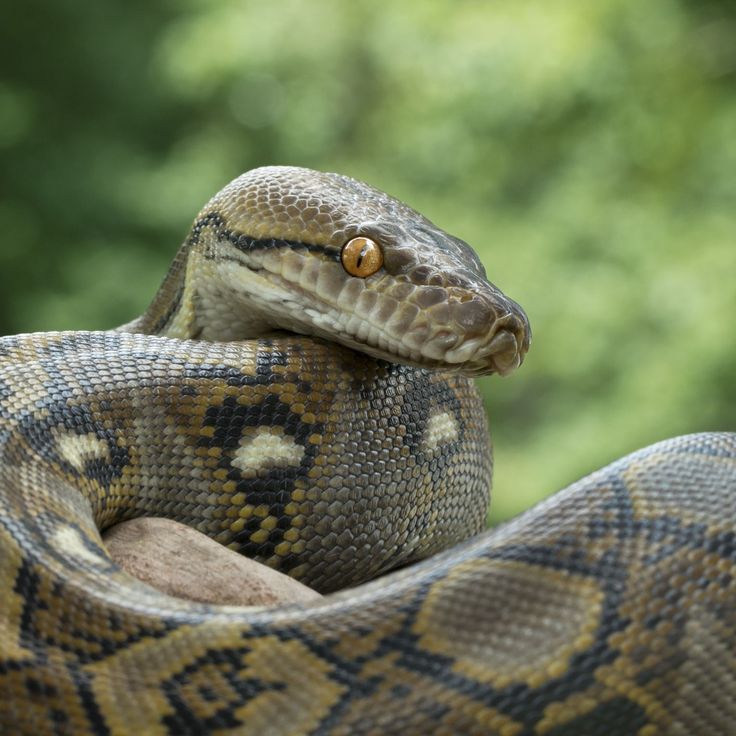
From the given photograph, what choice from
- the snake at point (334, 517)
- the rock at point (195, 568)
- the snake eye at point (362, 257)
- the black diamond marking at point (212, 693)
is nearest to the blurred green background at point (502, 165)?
the snake at point (334, 517)

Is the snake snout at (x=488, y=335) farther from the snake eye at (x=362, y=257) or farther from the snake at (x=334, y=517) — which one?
the snake eye at (x=362, y=257)

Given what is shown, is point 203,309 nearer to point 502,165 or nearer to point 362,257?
point 362,257

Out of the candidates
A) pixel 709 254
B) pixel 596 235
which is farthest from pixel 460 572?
pixel 596 235

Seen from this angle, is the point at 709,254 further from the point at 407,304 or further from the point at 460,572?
the point at 460,572

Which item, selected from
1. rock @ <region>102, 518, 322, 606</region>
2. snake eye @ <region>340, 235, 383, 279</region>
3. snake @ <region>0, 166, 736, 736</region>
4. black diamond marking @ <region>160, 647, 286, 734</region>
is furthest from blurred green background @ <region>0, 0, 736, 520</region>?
black diamond marking @ <region>160, 647, 286, 734</region>

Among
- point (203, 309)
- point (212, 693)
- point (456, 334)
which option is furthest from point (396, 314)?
point (212, 693)

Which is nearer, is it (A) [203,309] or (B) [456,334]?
(B) [456,334]
